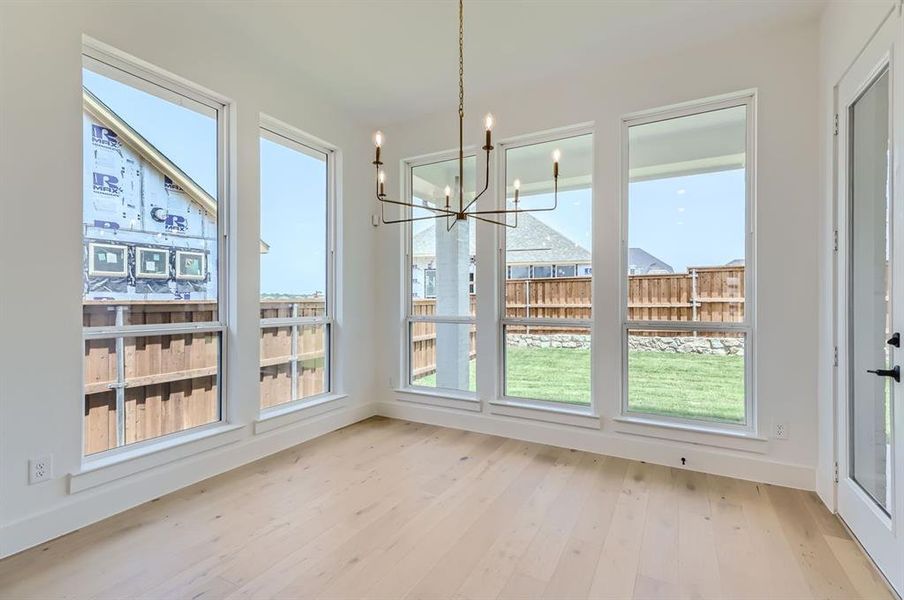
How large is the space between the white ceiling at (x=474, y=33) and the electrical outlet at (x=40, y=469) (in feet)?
8.97

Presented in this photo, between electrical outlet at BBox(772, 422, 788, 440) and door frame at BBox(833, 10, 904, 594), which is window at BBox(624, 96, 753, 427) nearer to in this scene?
electrical outlet at BBox(772, 422, 788, 440)

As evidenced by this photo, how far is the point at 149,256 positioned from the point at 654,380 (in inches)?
144

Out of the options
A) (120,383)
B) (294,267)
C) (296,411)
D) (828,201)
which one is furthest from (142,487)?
(828,201)

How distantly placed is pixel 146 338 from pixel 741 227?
4.09 meters

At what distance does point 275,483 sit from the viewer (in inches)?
110

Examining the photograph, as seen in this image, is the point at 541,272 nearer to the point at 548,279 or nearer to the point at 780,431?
the point at 548,279

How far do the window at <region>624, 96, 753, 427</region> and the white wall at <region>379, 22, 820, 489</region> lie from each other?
0.13 meters

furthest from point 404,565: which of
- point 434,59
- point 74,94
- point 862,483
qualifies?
point 434,59

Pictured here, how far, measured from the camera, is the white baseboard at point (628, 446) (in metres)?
2.78

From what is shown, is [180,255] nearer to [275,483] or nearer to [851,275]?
[275,483]

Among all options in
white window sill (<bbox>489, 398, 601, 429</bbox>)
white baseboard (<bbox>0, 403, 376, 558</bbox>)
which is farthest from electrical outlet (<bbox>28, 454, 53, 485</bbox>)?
white window sill (<bbox>489, 398, 601, 429</bbox>)

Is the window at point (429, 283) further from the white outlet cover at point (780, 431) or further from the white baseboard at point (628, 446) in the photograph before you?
the white outlet cover at point (780, 431)

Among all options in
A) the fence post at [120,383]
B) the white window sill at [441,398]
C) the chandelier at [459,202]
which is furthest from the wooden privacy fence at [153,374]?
the chandelier at [459,202]

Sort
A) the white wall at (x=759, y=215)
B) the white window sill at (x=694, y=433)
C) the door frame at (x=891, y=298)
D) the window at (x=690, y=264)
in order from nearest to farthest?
the door frame at (x=891, y=298) < the white wall at (x=759, y=215) < the white window sill at (x=694, y=433) < the window at (x=690, y=264)
